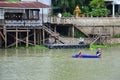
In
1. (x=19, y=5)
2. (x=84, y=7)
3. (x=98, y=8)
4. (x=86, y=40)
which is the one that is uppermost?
(x=19, y=5)

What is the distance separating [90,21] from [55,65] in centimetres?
2169

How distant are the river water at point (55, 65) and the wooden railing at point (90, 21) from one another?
→ 26.0ft

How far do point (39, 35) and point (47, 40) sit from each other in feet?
3.71

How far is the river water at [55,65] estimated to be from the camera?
143 ft

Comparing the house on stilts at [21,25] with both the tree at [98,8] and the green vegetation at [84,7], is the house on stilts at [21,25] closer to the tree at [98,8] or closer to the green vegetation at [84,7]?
the green vegetation at [84,7]

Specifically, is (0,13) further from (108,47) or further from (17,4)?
(108,47)

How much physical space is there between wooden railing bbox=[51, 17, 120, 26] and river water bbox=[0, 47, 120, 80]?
793 cm

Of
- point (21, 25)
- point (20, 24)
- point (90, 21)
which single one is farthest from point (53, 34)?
point (90, 21)

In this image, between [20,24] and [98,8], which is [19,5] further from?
[98,8]

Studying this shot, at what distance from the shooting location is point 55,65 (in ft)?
165

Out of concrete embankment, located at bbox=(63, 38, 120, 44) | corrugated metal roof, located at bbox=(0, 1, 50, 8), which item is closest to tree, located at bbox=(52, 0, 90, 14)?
concrete embankment, located at bbox=(63, 38, 120, 44)

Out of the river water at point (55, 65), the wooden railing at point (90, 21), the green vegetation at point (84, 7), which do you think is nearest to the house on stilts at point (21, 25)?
the wooden railing at point (90, 21)

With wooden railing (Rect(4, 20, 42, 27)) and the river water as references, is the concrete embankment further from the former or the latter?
the river water

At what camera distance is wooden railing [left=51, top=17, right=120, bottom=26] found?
70494 mm
